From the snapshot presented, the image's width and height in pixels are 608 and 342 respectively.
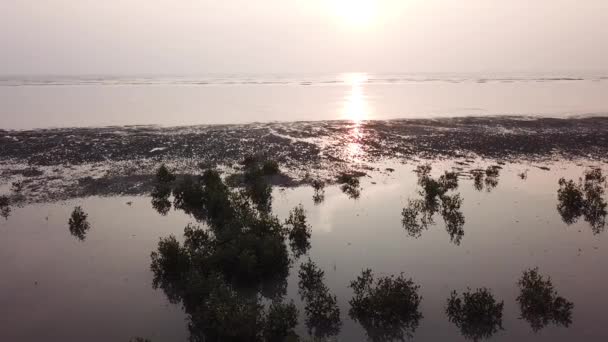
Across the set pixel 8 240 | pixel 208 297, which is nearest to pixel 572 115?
pixel 208 297

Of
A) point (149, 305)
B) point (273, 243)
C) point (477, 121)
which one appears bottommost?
point (149, 305)

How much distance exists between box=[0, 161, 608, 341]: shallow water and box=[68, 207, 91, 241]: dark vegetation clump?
0.30m

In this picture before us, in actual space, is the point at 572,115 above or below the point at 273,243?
above

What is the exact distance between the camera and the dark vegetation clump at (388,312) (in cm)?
998

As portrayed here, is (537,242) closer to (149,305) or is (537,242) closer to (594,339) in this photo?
(594,339)

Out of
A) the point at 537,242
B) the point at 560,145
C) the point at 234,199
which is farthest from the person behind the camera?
the point at 560,145

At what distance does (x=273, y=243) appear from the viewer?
12.8m

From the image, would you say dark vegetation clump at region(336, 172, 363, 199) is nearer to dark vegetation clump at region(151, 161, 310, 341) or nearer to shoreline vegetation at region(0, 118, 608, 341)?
shoreline vegetation at region(0, 118, 608, 341)

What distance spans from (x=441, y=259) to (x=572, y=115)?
43.3 metres

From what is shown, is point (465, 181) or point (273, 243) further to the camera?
point (465, 181)

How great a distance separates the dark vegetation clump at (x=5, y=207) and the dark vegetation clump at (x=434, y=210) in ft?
57.7

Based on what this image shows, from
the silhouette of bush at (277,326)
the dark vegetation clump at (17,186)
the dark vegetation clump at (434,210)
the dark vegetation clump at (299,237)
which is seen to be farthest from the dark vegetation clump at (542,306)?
the dark vegetation clump at (17,186)

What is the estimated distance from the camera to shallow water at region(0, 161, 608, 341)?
1038 centimetres

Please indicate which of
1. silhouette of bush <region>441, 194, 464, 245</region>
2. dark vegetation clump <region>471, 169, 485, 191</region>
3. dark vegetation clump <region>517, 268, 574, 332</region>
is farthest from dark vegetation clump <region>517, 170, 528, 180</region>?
dark vegetation clump <region>517, 268, 574, 332</region>
